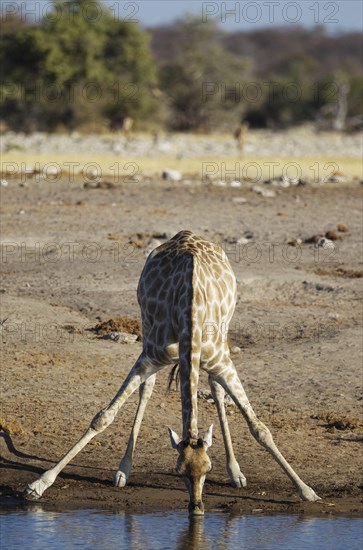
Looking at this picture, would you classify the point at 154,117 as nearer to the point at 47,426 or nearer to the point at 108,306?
the point at 108,306

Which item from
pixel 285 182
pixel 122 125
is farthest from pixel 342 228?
pixel 122 125

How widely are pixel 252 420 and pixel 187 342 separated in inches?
31.2

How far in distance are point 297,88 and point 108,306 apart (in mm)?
38781

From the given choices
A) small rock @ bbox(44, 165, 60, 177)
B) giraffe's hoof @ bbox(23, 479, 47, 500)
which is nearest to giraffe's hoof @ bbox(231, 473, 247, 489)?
giraffe's hoof @ bbox(23, 479, 47, 500)

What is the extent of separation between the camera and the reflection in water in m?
6.40

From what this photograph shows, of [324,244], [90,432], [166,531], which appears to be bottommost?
[166,531]

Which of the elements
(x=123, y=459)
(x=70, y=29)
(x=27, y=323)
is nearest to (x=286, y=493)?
(x=123, y=459)

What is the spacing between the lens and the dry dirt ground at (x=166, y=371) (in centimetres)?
741

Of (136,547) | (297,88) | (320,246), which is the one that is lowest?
(136,547)

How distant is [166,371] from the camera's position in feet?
31.8

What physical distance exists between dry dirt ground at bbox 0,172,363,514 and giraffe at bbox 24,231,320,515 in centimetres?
24

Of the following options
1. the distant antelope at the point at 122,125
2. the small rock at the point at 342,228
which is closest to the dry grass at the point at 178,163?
the small rock at the point at 342,228

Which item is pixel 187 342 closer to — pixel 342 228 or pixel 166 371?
pixel 166 371

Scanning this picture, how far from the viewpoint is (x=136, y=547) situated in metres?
6.39
